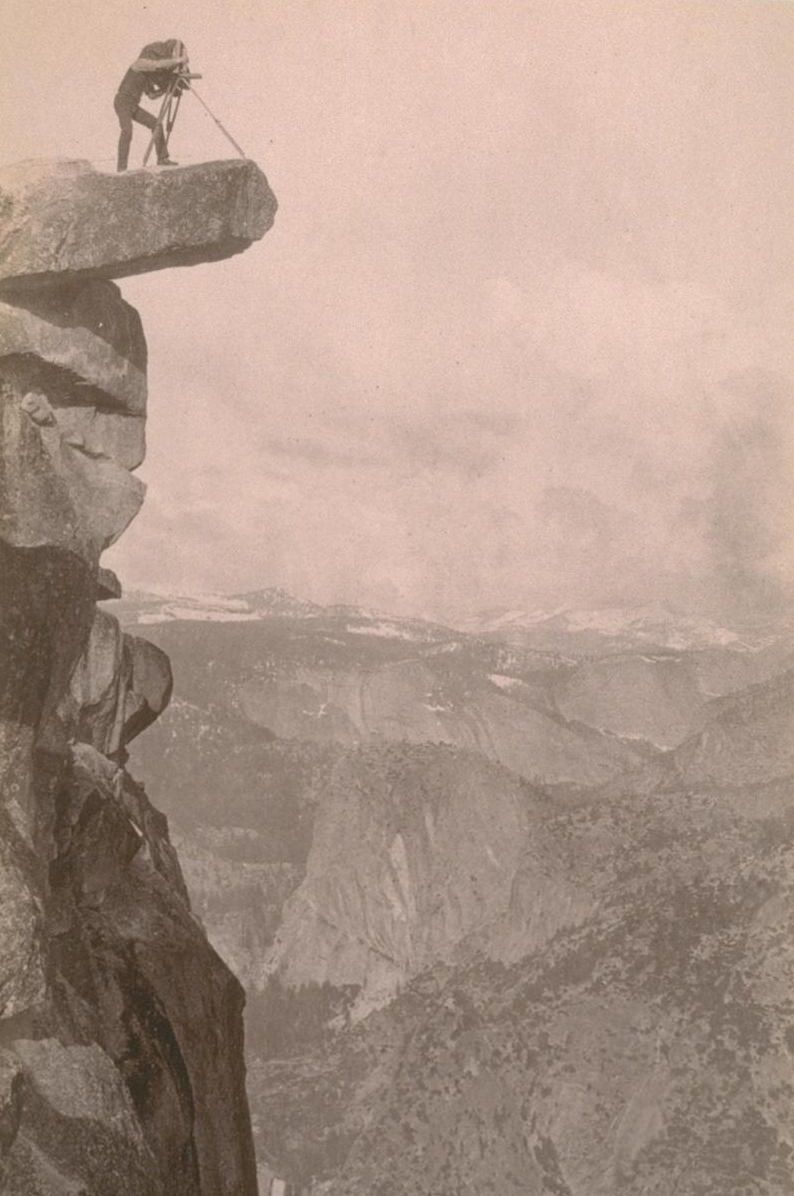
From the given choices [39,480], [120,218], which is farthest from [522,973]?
[120,218]

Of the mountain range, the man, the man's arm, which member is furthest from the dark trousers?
the mountain range

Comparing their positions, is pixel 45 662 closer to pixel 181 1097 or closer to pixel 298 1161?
pixel 181 1097

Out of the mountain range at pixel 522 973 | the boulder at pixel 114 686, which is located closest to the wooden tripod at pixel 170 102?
the boulder at pixel 114 686

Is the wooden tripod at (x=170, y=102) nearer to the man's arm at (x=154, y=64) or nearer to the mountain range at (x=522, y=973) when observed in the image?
the man's arm at (x=154, y=64)

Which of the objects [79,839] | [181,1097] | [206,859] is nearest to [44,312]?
[79,839]

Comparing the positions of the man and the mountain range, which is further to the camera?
the mountain range

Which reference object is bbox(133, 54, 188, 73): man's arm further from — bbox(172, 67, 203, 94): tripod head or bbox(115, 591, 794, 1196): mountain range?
bbox(115, 591, 794, 1196): mountain range

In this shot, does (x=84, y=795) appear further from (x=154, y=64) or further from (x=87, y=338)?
(x=154, y=64)

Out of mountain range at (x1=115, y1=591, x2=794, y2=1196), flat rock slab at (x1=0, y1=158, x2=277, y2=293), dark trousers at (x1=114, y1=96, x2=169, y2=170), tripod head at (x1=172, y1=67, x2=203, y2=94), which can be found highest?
tripod head at (x1=172, y1=67, x2=203, y2=94)
